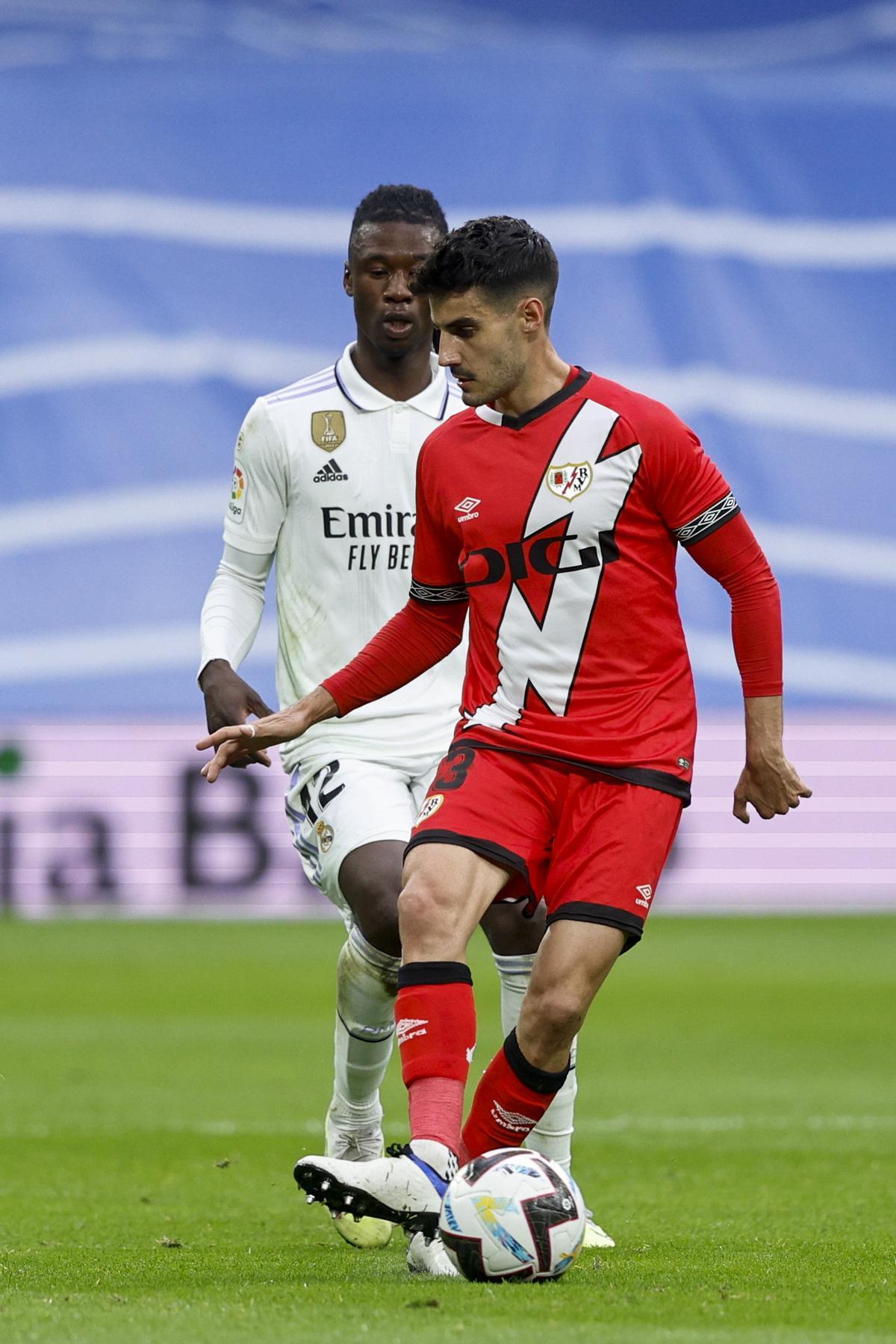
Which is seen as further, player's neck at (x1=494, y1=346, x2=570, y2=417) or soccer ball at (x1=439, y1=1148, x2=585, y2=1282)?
player's neck at (x1=494, y1=346, x2=570, y2=417)

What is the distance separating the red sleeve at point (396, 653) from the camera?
5180 mm

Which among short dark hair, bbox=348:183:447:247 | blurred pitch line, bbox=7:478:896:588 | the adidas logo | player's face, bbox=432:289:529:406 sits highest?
short dark hair, bbox=348:183:447:247

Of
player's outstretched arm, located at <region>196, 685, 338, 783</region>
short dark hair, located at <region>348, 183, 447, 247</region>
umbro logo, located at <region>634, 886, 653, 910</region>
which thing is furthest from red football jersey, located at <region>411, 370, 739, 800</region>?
short dark hair, located at <region>348, 183, 447, 247</region>

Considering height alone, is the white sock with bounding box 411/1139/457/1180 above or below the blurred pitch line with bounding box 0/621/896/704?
above

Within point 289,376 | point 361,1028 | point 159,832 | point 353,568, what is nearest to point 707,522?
point 353,568

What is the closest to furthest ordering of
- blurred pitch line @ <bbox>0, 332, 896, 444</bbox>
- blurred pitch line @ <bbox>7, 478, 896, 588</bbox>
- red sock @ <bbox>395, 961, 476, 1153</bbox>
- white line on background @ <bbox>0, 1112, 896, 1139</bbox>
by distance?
red sock @ <bbox>395, 961, 476, 1153</bbox>, white line on background @ <bbox>0, 1112, 896, 1139</bbox>, blurred pitch line @ <bbox>7, 478, 896, 588</bbox>, blurred pitch line @ <bbox>0, 332, 896, 444</bbox>

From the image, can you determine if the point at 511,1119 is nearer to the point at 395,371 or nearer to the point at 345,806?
the point at 345,806

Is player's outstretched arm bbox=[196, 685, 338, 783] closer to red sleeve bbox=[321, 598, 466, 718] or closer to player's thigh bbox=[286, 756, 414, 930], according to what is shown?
red sleeve bbox=[321, 598, 466, 718]

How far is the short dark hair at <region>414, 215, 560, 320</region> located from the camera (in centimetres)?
480

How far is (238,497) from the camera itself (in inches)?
242

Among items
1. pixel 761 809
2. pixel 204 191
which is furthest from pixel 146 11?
pixel 761 809

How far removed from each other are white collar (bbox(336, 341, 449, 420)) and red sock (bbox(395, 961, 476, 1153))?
83.6 inches

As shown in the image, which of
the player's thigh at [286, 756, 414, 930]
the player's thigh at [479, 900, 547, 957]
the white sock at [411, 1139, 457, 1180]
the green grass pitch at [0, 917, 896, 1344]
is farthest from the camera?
the player's thigh at [286, 756, 414, 930]

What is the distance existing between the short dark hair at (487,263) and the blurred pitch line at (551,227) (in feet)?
65.5
